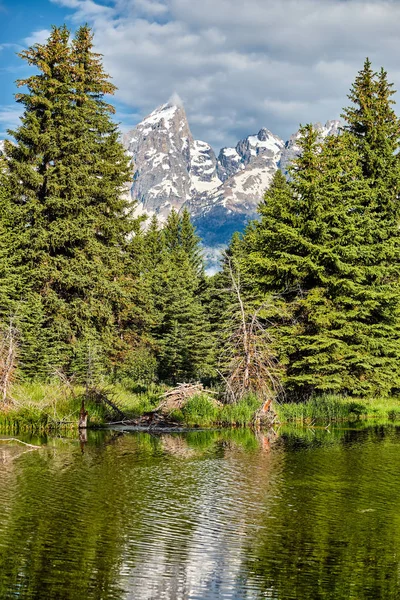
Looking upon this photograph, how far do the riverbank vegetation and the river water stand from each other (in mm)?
7539

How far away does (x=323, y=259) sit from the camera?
3186 cm

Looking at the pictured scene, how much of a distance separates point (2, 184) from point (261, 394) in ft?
63.0

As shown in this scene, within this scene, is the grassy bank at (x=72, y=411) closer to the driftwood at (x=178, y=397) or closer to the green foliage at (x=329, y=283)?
the driftwood at (x=178, y=397)

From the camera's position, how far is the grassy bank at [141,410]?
24375 millimetres

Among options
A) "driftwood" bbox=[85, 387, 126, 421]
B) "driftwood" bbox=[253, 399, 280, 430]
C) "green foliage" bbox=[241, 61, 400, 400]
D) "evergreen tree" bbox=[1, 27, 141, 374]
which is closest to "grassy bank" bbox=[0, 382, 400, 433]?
"driftwood" bbox=[85, 387, 126, 421]

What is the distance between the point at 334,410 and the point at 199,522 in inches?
712

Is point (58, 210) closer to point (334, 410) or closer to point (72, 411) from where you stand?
point (72, 411)

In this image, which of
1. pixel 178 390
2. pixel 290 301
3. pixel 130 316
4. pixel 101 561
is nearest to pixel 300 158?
pixel 290 301

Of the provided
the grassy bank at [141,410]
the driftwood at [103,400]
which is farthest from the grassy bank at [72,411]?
the driftwood at [103,400]

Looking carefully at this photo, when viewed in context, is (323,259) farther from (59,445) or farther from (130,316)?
(130,316)

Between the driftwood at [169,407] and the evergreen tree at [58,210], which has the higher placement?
the evergreen tree at [58,210]

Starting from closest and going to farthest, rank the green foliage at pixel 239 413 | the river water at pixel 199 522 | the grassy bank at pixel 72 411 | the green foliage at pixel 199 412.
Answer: the river water at pixel 199 522 → the grassy bank at pixel 72 411 → the green foliage at pixel 239 413 → the green foliage at pixel 199 412

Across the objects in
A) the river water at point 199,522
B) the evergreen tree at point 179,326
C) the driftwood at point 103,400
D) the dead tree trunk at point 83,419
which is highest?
the evergreen tree at point 179,326

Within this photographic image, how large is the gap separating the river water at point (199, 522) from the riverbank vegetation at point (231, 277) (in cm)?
754
